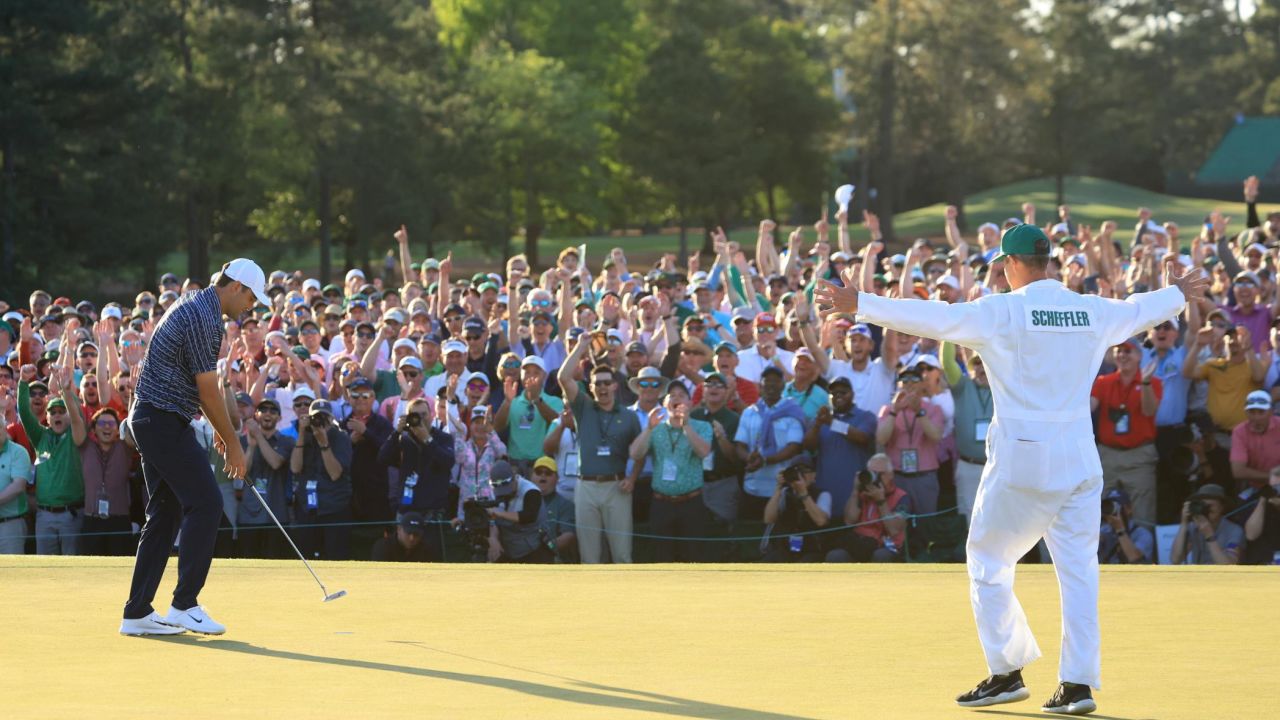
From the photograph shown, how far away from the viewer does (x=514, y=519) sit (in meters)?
14.3

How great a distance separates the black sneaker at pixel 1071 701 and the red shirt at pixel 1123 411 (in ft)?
25.0

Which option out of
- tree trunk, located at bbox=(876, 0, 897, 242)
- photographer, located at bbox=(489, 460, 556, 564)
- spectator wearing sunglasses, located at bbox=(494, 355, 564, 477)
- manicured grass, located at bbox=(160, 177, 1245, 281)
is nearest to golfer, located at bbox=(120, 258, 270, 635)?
photographer, located at bbox=(489, 460, 556, 564)

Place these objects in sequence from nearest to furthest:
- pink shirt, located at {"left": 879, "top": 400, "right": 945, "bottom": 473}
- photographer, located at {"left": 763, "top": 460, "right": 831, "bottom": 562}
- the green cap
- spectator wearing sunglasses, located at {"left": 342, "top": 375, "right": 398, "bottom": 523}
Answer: the green cap, photographer, located at {"left": 763, "top": 460, "right": 831, "bottom": 562}, pink shirt, located at {"left": 879, "top": 400, "right": 945, "bottom": 473}, spectator wearing sunglasses, located at {"left": 342, "top": 375, "right": 398, "bottom": 523}

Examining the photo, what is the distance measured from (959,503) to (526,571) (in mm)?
4595

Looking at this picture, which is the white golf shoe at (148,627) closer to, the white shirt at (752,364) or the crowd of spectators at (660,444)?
the crowd of spectators at (660,444)

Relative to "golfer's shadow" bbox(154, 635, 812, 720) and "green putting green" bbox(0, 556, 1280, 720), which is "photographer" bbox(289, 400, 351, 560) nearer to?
"green putting green" bbox(0, 556, 1280, 720)

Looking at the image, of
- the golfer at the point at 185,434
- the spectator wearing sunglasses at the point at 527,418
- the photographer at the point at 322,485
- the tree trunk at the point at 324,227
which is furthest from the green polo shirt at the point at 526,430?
the tree trunk at the point at 324,227

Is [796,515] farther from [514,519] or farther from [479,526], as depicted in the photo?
[479,526]

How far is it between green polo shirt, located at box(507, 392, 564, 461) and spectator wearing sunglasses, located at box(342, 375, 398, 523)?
1060mm

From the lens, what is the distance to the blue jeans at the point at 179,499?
836cm

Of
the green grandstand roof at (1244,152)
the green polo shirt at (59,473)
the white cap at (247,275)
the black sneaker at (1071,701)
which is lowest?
the black sneaker at (1071,701)

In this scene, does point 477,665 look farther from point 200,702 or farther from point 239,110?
point 239,110

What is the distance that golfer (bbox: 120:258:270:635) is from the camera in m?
8.29

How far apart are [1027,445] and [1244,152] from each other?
2890 inches
